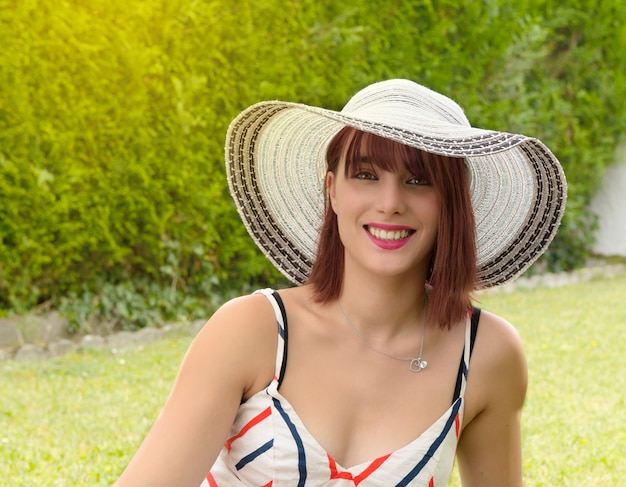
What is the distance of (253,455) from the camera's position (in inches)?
85.0

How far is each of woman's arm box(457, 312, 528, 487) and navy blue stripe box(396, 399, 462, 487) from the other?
7cm

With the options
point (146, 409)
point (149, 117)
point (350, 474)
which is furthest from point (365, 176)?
point (149, 117)

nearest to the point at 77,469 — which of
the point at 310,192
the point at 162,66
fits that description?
the point at 310,192

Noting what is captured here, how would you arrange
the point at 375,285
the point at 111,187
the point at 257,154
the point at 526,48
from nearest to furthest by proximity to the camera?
the point at 375,285
the point at 257,154
the point at 111,187
the point at 526,48

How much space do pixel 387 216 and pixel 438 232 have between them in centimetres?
17

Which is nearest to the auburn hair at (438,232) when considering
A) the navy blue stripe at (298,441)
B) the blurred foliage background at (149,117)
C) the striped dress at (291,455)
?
the striped dress at (291,455)

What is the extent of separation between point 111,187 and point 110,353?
4.04ft

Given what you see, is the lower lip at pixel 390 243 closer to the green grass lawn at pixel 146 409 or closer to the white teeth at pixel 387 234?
the white teeth at pixel 387 234

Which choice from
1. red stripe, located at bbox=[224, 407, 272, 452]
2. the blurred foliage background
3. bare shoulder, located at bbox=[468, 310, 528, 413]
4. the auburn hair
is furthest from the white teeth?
the blurred foliage background

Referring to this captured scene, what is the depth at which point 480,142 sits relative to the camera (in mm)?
2045

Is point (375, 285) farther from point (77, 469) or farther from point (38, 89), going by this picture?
point (38, 89)

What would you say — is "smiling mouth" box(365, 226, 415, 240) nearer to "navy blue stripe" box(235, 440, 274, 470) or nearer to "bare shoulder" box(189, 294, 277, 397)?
"bare shoulder" box(189, 294, 277, 397)

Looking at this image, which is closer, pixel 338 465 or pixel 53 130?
pixel 338 465

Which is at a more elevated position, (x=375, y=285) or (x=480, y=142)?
(x=480, y=142)
